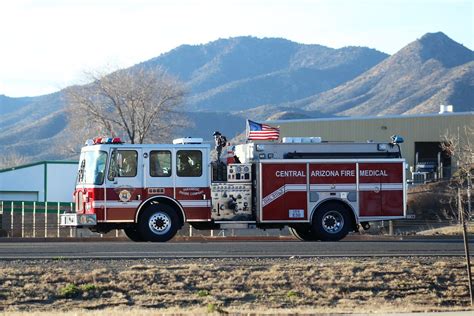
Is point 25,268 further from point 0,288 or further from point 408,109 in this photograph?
point 408,109

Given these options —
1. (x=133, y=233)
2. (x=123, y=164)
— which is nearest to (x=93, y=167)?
(x=123, y=164)

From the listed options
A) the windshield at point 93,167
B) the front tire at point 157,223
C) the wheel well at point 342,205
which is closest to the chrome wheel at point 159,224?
the front tire at point 157,223

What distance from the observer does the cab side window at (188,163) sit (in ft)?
82.8

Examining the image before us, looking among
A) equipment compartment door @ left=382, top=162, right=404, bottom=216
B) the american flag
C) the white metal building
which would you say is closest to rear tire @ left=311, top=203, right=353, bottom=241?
equipment compartment door @ left=382, top=162, right=404, bottom=216

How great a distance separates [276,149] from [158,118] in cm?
4752

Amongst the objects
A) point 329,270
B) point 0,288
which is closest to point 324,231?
point 329,270

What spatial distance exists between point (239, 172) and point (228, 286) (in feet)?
25.2

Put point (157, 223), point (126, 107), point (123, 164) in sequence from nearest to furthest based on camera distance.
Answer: point (157, 223), point (123, 164), point (126, 107)

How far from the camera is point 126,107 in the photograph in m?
72.8

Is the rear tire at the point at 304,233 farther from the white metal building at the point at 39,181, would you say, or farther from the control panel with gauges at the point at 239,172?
the white metal building at the point at 39,181

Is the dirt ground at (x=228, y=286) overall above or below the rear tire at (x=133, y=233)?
below

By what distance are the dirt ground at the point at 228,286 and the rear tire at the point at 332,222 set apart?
17.1ft

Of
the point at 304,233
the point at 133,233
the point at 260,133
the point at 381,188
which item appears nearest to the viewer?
the point at 381,188

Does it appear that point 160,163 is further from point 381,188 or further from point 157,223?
point 381,188
